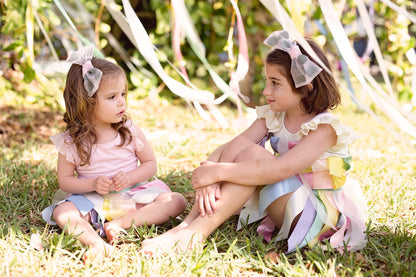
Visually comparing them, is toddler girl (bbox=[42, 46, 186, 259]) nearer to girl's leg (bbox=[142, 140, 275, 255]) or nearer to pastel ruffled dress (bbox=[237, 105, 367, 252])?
girl's leg (bbox=[142, 140, 275, 255])

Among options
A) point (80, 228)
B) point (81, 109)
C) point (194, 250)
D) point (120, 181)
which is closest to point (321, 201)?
point (194, 250)

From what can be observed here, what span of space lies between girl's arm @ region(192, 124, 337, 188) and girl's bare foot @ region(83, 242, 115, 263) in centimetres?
38

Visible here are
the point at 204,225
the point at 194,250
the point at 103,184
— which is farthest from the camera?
the point at 103,184

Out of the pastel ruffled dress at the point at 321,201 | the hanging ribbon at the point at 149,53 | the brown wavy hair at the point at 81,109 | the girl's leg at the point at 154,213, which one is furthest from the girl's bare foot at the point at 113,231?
the hanging ribbon at the point at 149,53

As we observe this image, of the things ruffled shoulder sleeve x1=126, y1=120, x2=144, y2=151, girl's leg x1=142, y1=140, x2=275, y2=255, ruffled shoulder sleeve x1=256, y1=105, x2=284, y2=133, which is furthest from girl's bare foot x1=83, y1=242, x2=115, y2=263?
ruffled shoulder sleeve x1=256, y1=105, x2=284, y2=133

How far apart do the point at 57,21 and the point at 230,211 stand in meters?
2.06

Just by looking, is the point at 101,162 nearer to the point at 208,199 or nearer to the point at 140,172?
the point at 140,172

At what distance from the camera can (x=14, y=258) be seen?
4.61 feet

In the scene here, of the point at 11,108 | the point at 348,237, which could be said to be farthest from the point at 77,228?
the point at 11,108

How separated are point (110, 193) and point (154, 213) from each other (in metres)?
0.23

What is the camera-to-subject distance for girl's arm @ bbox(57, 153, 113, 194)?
1.74 metres

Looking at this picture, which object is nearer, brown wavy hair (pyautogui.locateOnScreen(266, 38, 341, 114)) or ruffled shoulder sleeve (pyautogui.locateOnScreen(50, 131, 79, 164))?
brown wavy hair (pyautogui.locateOnScreen(266, 38, 341, 114))

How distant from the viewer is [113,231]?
5.42 ft

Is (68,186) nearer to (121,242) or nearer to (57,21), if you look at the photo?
(121,242)
